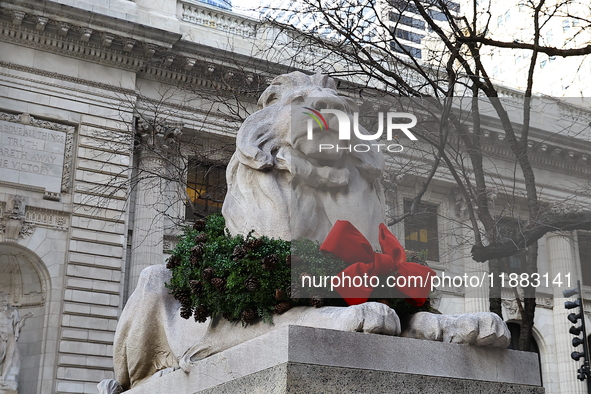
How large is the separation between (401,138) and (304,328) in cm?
1101

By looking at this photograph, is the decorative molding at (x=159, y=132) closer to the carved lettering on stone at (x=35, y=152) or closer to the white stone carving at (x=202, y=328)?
the carved lettering on stone at (x=35, y=152)

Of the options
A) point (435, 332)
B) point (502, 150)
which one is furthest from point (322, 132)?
point (502, 150)

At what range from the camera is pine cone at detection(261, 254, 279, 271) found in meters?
4.82

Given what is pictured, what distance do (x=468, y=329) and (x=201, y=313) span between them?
1655 mm

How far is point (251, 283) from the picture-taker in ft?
15.8

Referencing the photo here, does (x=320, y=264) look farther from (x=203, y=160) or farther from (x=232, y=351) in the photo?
(x=203, y=160)

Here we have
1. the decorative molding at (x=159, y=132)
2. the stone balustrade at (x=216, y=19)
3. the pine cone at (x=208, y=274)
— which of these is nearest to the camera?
the pine cone at (x=208, y=274)

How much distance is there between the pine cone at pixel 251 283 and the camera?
4785mm

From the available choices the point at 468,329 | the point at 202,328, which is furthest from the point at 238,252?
the point at 468,329

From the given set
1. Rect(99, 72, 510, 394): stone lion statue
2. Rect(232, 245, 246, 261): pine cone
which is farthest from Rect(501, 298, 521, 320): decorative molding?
Rect(232, 245, 246, 261): pine cone

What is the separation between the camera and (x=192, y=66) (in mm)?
23750

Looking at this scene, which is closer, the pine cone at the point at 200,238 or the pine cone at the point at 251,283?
the pine cone at the point at 251,283

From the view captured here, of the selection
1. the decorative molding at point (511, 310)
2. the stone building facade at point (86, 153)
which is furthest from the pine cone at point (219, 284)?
the decorative molding at point (511, 310)

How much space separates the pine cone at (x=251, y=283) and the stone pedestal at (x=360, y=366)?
36 centimetres
